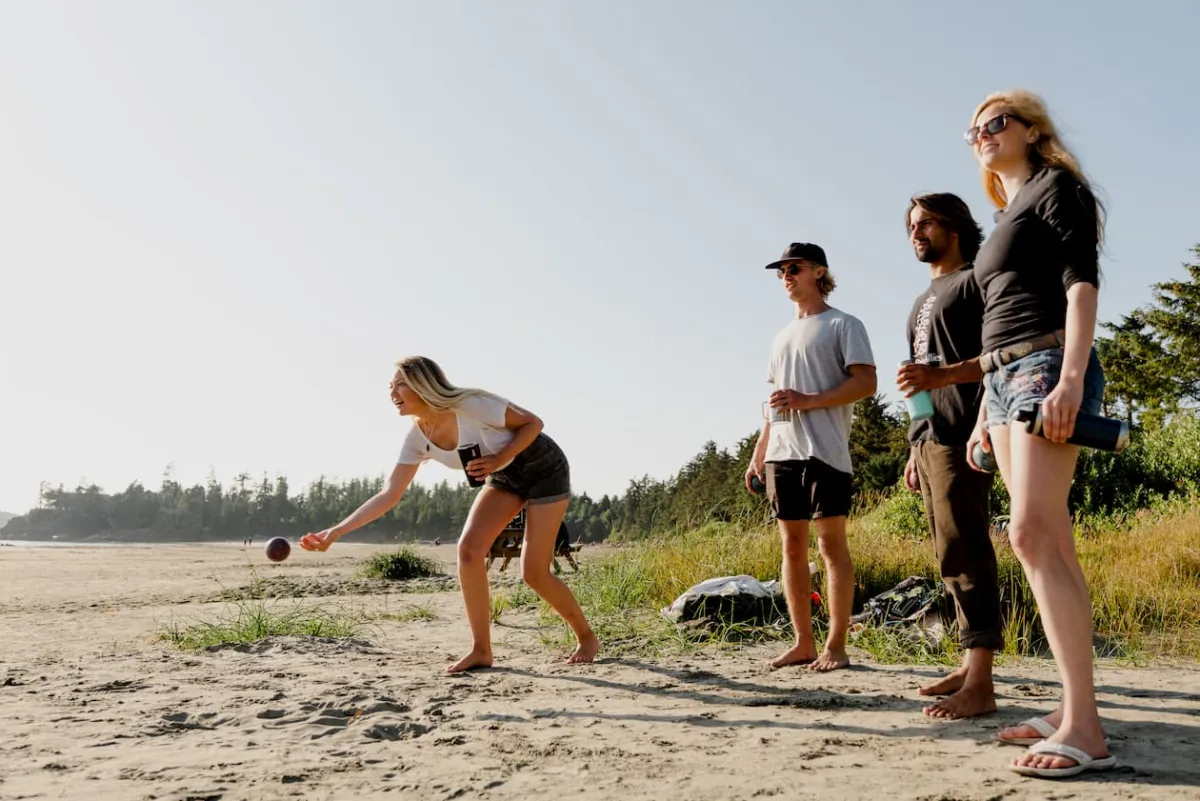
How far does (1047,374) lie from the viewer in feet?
9.02

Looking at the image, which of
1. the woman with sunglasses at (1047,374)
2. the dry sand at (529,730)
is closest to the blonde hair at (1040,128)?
the woman with sunglasses at (1047,374)

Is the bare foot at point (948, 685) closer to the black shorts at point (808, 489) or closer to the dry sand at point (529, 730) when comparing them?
the dry sand at point (529, 730)

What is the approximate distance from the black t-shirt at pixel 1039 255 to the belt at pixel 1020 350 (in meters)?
0.02

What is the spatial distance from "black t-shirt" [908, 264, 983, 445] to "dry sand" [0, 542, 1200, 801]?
1.13 m

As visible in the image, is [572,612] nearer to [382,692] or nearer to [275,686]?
[382,692]

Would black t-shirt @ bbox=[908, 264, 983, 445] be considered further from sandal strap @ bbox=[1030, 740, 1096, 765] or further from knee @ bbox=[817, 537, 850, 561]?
sandal strap @ bbox=[1030, 740, 1096, 765]

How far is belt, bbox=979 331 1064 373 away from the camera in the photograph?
2803 millimetres

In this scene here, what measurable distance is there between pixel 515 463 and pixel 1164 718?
3.25m

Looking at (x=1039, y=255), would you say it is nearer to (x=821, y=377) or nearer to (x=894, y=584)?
(x=821, y=377)

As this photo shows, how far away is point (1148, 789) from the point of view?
8.27ft

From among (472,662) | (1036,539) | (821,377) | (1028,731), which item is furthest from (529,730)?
(821,377)

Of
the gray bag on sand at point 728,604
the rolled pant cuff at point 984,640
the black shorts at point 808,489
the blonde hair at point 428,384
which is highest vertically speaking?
the blonde hair at point 428,384

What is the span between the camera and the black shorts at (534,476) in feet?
17.1

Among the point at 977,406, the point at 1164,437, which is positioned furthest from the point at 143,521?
the point at 977,406
